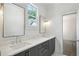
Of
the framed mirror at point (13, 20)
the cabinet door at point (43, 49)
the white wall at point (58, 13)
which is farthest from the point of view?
the white wall at point (58, 13)

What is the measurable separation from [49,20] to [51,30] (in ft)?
0.79

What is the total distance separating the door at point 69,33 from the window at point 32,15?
2.54 feet

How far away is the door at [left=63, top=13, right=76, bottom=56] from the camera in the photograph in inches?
97.7

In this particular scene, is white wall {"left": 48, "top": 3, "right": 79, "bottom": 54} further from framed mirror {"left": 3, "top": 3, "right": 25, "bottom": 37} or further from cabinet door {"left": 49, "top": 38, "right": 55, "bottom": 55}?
framed mirror {"left": 3, "top": 3, "right": 25, "bottom": 37}

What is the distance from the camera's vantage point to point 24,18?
2.33 m

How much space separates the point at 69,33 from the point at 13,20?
1382 millimetres

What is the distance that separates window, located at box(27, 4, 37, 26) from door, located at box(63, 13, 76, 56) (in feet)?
2.54

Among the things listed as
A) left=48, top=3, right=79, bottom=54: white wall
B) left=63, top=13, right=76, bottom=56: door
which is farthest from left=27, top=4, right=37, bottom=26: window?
left=63, top=13, right=76, bottom=56: door

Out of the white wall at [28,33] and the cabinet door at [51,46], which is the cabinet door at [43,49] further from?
the white wall at [28,33]

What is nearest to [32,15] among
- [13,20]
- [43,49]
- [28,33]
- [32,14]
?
[32,14]

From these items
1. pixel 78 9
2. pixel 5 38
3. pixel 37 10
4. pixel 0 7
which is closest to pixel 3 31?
pixel 5 38

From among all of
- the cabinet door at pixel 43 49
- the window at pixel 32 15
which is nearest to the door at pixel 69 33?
the cabinet door at pixel 43 49

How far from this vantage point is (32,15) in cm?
262

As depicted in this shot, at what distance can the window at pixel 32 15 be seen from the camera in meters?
2.51
